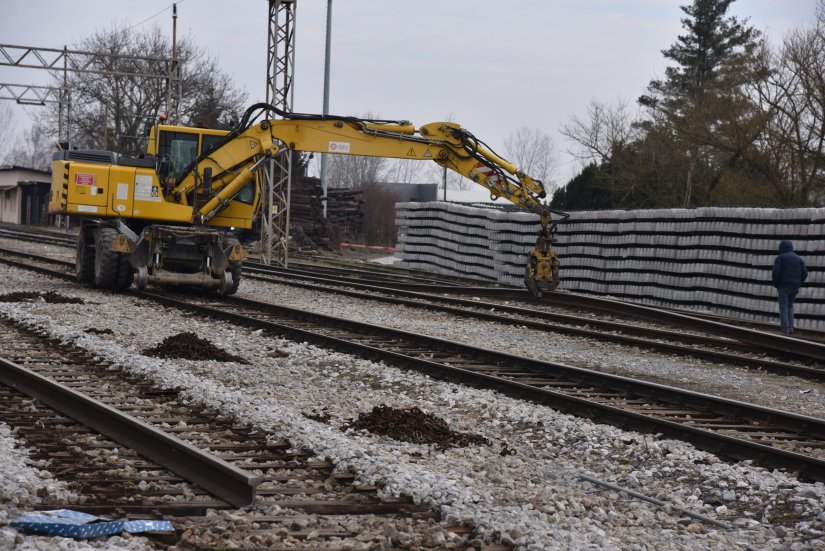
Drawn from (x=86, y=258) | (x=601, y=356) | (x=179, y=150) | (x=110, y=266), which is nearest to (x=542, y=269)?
(x=179, y=150)

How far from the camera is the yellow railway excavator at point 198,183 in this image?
61.2ft

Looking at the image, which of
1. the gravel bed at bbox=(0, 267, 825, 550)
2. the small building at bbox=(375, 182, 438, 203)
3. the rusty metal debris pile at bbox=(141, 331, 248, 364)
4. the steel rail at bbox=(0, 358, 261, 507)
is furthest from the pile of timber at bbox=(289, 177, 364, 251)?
the steel rail at bbox=(0, 358, 261, 507)

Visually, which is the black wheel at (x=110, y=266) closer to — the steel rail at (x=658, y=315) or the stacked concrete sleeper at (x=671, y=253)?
the steel rail at (x=658, y=315)

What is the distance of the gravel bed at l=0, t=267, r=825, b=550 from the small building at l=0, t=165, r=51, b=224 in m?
51.9

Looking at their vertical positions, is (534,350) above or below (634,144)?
below

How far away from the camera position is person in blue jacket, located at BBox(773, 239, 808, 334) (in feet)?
54.5

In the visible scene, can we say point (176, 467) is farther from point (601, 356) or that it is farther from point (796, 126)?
point (796, 126)

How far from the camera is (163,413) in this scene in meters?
8.52

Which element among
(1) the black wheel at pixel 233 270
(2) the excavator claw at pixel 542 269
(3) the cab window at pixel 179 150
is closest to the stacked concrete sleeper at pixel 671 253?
(2) the excavator claw at pixel 542 269

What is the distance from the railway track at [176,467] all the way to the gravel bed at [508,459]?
224 millimetres

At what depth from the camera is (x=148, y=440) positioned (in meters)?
7.16

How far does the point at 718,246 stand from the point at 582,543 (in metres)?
16.7

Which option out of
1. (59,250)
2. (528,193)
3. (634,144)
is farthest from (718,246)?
(634,144)

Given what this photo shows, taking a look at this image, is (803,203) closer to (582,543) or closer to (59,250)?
(59,250)
